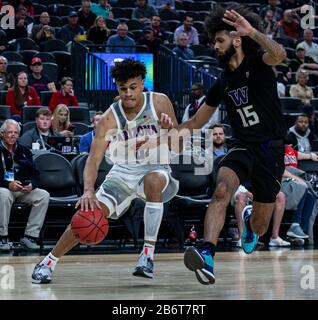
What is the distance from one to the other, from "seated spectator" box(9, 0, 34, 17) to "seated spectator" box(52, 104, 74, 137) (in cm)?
537

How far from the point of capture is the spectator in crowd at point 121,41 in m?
17.0

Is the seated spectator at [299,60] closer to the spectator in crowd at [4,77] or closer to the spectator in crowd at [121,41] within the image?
the spectator in crowd at [121,41]

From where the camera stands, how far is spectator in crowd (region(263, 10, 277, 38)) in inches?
803

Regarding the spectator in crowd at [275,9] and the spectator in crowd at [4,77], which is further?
the spectator in crowd at [275,9]

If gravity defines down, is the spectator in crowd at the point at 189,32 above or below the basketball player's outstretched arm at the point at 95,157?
below

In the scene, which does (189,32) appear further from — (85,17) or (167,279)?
(167,279)

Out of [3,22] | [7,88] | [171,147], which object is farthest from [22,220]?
[3,22]

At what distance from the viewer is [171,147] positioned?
7961mm

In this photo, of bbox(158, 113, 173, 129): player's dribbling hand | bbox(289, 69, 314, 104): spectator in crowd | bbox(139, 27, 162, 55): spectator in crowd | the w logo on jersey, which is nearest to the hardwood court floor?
bbox(158, 113, 173, 129): player's dribbling hand

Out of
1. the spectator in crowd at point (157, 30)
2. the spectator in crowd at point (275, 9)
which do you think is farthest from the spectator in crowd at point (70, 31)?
the spectator in crowd at point (275, 9)

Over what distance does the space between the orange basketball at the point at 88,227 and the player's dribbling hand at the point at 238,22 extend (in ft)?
5.60

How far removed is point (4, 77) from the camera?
14.7 m

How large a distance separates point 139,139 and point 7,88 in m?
7.32
